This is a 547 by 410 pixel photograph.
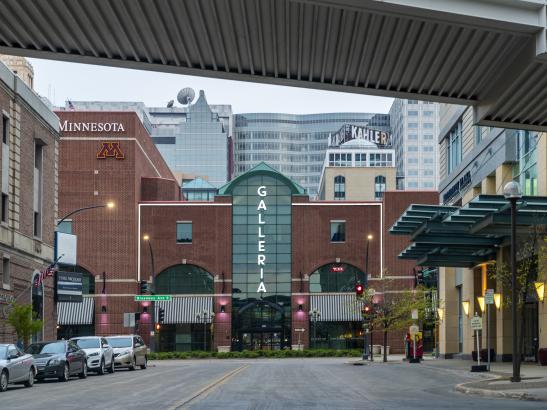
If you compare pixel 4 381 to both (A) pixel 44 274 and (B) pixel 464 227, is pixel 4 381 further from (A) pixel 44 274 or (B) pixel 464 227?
(B) pixel 464 227

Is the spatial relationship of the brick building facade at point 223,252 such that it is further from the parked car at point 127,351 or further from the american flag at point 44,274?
the parked car at point 127,351

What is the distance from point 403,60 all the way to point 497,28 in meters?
2.37

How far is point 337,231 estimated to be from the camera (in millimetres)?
88750

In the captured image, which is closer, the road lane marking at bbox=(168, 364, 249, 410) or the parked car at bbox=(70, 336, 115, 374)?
the road lane marking at bbox=(168, 364, 249, 410)

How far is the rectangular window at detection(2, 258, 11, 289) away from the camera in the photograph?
157 feet

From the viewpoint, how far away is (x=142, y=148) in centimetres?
8994

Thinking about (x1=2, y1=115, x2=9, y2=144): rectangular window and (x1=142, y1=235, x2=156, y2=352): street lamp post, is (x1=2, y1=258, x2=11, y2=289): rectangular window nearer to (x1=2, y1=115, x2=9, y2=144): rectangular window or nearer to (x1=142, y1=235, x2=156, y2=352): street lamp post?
(x1=2, y1=115, x2=9, y2=144): rectangular window

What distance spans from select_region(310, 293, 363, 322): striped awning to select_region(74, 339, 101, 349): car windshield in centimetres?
4472

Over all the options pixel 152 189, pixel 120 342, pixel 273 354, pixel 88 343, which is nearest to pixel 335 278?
pixel 273 354

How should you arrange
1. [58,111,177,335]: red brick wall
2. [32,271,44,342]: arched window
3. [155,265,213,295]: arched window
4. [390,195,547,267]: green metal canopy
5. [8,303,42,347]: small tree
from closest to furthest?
1. [390,195,547,267]: green metal canopy
2. [8,303,42,347]: small tree
3. [32,271,44,342]: arched window
4. [58,111,177,335]: red brick wall
5. [155,265,213,295]: arched window

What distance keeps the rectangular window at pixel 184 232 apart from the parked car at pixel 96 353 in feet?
142

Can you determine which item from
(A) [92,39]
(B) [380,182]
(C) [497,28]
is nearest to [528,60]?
(C) [497,28]

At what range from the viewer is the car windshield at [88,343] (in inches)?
1696

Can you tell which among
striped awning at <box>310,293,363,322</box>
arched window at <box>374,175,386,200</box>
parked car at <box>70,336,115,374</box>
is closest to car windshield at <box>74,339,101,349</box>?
parked car at <box>70,336,115,374</box>
